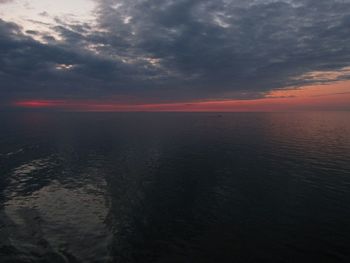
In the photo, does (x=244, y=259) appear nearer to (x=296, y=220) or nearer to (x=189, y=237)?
(x=189, y=237)

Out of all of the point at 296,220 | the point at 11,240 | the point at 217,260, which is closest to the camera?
the point at 217,260

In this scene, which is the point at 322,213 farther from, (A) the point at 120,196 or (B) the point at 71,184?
(B) the point at 71,184

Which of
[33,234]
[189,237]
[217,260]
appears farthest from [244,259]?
[33,234]

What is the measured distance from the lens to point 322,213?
39438 mm

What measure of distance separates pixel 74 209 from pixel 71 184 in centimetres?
1370

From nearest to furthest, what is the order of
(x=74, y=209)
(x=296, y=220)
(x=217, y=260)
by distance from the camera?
(x=217, y=260), (x=296, y=220), (x=74, y=209)

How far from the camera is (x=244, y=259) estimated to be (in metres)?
28.4

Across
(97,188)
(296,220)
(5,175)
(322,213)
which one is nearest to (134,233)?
(97,188)

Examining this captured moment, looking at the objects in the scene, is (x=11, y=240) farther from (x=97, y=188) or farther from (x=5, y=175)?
(x=5, y=175)

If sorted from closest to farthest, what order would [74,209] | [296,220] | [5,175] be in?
[296,220] → [74,209] → [5,175]

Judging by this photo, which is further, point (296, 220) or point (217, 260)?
point (296, 220)

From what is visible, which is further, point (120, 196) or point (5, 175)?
point (5, 175)

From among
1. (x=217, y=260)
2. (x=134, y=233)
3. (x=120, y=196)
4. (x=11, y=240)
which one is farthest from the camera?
(x=120, y=196)

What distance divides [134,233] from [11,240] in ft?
48.9
